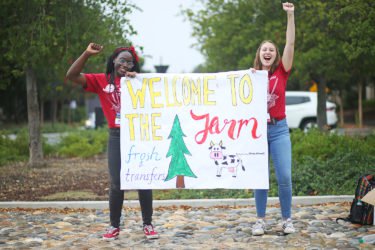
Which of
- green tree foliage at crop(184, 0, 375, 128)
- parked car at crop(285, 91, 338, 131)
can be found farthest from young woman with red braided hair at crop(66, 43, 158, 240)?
parked car at crop(285, 91, 338, 131)

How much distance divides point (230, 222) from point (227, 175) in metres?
1.10

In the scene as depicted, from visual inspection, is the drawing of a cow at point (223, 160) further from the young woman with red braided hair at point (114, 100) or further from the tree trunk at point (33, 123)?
the tree trunk at point (33, 123)

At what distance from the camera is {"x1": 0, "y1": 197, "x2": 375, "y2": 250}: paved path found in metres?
5.68

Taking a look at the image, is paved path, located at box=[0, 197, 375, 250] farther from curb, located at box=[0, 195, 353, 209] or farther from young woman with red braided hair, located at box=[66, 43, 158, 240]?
young woman with red braided hair, located at box=[66, 43, 158, 240]

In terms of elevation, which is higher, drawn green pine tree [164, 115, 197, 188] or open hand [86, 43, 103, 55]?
open hand [86, 43, 103, 55]

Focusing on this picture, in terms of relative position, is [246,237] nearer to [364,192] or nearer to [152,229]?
[152,229]

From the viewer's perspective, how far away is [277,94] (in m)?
5.88

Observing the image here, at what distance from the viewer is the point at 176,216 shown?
7230mm

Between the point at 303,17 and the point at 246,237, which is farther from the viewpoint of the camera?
the point at 303,17

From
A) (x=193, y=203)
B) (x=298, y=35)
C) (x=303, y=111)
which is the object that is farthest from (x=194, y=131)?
(x=303, y=111)

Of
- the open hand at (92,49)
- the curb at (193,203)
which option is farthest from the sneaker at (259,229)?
the open hand at (92,49)

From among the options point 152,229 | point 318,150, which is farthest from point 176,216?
point 318,150

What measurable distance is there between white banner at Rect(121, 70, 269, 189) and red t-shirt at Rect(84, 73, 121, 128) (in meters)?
0.06

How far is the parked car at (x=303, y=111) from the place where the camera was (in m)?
25.1
